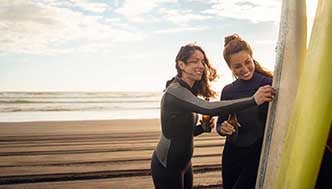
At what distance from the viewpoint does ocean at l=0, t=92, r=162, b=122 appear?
1736 centimetres

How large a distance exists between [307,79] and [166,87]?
4.79 feet

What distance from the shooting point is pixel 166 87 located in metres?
2.29

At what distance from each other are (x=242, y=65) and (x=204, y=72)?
0.34 meters

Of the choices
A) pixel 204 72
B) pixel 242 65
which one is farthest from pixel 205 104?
pixel 204 72

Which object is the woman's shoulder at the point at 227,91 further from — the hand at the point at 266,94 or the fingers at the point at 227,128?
the hand at the point at 266,94

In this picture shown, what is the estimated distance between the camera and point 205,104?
194cm

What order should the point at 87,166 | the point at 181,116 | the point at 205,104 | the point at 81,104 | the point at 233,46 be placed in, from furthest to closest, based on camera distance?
the point at 81,104 < the point at 87,166 < the point at 181,116 < the point at 233,46 < the point at 205,104

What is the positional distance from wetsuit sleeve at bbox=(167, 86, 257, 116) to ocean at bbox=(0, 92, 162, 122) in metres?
14.2

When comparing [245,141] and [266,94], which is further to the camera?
[245,141]

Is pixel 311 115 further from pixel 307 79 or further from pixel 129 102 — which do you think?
pixel 129 102

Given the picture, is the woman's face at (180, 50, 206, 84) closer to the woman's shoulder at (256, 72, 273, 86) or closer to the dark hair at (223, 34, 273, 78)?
the dark hair at (223, 34, 273, 78)

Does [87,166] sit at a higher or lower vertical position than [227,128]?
lower

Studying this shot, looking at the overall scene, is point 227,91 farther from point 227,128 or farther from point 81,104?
point 81,104

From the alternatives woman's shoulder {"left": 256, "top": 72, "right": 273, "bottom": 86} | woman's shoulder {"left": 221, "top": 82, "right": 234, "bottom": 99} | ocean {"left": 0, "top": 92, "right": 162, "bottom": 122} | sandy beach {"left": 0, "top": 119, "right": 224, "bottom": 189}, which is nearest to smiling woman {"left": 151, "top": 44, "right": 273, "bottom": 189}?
woman's shoulder {"left": 221, "top": 82, "right": 234, "bottom": 99}
